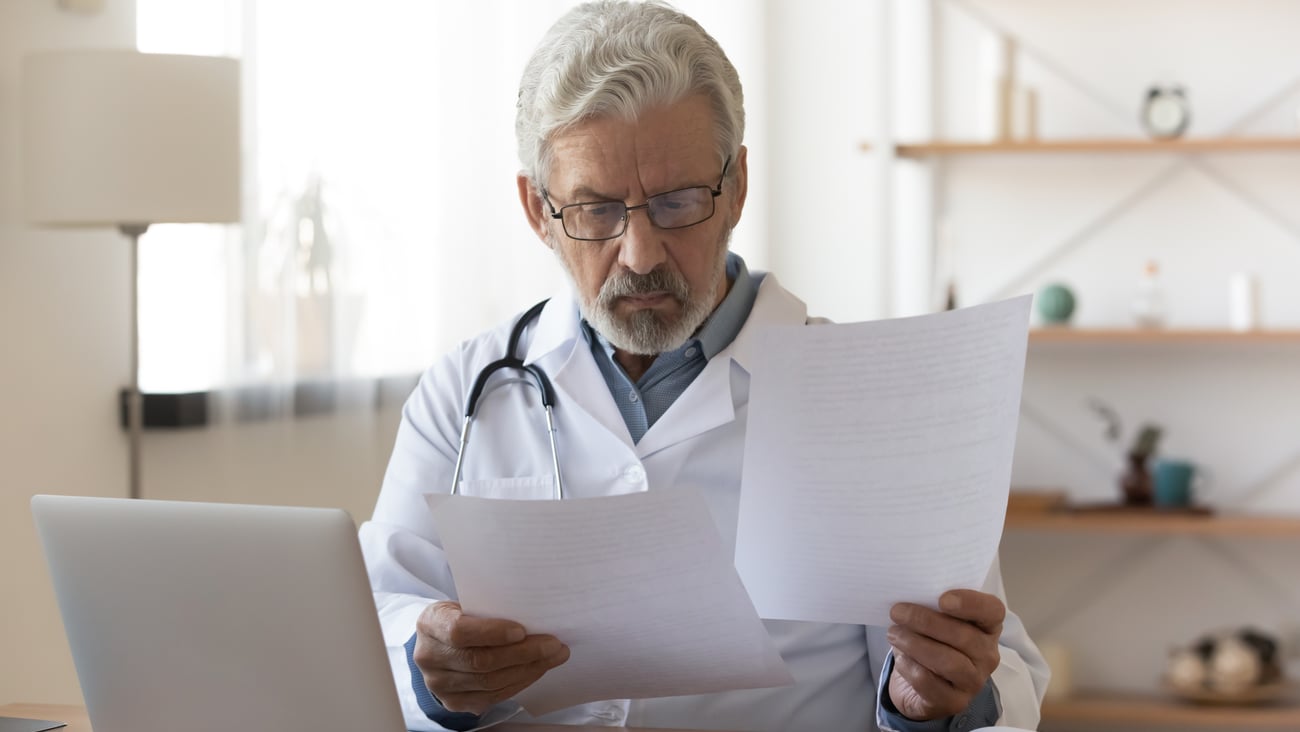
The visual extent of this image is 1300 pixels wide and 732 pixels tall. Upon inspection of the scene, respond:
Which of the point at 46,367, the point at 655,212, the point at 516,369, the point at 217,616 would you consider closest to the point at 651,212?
the point at 655,212

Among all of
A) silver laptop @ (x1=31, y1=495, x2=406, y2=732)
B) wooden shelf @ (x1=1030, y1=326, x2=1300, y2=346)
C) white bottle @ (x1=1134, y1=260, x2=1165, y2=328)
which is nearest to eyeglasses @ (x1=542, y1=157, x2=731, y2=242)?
silver laptop @ (x1=31, y1=495, x2=406, y2=732)

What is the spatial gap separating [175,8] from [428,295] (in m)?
0.75

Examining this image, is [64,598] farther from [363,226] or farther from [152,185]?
[363,226]

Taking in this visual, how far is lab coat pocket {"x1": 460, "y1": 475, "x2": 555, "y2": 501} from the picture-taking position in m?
1.49

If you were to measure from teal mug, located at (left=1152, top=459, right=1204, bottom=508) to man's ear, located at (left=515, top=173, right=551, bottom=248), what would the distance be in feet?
7.26

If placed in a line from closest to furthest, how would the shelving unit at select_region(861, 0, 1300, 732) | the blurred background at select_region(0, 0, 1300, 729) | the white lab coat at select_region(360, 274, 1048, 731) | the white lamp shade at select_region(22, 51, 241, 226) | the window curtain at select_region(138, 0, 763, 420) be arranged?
the white lab coat at select_region(360, 274, 1048, 731) → the white lamp shade at select_region(22, 51, 241, 226) → the window curtain at select_region(138, 0, 763, 420) → the blurred background at select_region(0, 0, 1300, 729) → the shelving unit at select_region(861, 0, 1300, 732)

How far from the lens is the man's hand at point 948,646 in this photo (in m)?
1.09

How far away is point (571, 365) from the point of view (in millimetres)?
1559

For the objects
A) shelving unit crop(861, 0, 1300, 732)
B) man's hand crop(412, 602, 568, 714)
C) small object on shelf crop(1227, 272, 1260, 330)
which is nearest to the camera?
man's hand crop(412, 602, 568, 714)

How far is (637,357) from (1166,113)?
7.29 feet

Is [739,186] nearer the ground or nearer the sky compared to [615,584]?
nearer the sky

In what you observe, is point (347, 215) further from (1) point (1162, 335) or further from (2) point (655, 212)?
(1) point (1162, 335)

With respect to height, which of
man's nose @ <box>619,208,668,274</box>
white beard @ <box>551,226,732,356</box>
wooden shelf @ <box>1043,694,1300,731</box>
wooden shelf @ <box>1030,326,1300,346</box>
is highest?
man's nose @ <box>619,208,668,274</box>

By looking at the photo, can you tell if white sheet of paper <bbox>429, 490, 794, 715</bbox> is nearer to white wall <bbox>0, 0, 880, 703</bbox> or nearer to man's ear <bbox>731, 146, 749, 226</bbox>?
man's ear <bbox>731, 146, 749, 226</bbox>
